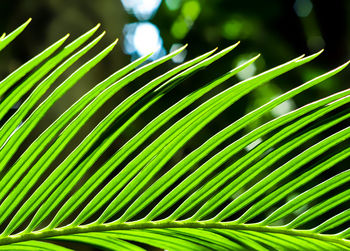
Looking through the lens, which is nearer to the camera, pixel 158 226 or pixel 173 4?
pixel 158 226

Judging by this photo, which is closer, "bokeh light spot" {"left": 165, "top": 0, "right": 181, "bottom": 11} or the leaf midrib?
the leaf midrib

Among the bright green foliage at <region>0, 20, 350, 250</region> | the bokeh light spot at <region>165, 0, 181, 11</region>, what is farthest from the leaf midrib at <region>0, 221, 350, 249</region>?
the bokeh light spot at <region>165, 0, 181, 11</region>

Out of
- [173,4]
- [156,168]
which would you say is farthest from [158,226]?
[173,4]

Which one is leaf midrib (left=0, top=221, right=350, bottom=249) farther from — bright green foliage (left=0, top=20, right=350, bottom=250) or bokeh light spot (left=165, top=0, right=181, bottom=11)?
bokeh light spot (left=165, top=0, right=181, bottom=11)

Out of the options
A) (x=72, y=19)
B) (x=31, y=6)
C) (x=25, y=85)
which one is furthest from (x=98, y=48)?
(x=25, y=85)

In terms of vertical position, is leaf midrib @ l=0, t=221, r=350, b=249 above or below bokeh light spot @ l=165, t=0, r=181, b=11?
below

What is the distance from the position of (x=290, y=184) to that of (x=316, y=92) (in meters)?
2.59

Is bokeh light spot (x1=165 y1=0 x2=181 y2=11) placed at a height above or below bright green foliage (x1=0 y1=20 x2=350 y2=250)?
above

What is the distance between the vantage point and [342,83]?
2.80 meters

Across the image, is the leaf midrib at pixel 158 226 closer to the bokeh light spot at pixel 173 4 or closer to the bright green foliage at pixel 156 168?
the bright green foliage at pixel 156 168

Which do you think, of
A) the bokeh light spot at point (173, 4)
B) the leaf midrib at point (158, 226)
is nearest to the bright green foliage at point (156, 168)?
the leaf midrib at point (158, 226)

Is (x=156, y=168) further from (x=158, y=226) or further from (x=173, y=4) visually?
(x=173, y=4)

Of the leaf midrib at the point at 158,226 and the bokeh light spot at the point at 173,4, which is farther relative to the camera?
the bokeh light spot at the point at 173,4

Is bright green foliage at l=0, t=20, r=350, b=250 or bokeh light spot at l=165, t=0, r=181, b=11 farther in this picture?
bokeh light spot at l=165, t=0, r=181, b=11
